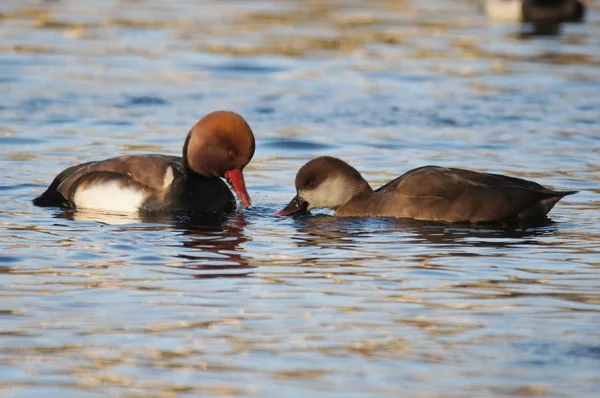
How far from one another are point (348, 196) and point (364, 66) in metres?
8.94

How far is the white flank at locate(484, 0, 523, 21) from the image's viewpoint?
83.4 ft

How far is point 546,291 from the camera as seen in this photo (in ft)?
25.9

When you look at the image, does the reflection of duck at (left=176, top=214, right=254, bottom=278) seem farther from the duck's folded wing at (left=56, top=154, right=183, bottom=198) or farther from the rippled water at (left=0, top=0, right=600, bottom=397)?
the duck's folded wing at (left=56, top=154, right=183, bottom=198)

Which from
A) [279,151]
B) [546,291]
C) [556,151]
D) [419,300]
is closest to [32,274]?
[419,300]

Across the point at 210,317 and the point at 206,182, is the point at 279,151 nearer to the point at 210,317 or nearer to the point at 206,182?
the point at 206,182

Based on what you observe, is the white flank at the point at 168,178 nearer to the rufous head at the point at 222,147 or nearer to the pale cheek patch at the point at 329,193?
the rufous head at the point at 222,147

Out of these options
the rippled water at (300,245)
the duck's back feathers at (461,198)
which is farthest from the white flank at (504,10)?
the duck's back feathers at (461,198)

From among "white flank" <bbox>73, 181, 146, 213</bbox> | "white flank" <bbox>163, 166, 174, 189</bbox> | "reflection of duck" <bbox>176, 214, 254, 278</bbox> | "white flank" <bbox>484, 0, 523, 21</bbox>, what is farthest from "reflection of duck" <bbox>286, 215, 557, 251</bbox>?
"white flank" <bbox>484, 0, 523, 21</bbox>

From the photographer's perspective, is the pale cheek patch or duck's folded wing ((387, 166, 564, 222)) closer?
duck's folded wing ((387, 166, 564, 222))

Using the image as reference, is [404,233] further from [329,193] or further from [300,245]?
[329,193]

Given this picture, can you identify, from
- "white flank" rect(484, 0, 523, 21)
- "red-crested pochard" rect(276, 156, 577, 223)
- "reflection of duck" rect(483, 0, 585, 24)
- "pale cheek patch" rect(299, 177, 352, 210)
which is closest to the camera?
"red-crested pochard" rect(276, 156, 577, 223)

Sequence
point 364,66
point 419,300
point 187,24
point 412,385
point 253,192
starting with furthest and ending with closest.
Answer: point 187,24 → point 364,66 → point 253,192 → point 419,300 → point 412,385

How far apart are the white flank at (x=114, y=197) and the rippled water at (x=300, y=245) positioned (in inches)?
14.8

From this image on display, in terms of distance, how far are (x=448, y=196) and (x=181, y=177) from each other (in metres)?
2.14
